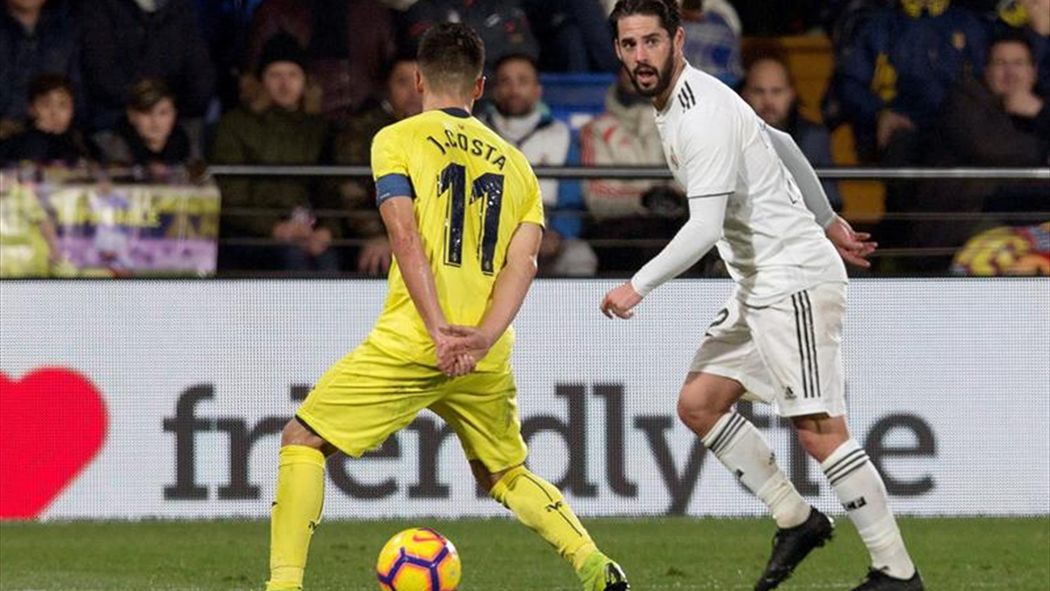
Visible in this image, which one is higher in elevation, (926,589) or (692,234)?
(692,234)

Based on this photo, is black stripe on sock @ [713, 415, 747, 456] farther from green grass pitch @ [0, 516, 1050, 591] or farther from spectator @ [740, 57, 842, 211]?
spectator @ [740, 57, 842, 211]

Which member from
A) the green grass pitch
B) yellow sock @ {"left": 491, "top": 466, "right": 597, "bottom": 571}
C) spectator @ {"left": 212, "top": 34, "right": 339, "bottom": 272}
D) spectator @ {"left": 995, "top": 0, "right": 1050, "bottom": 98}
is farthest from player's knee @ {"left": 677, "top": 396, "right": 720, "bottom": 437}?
spectator @ {"left": 995, "top": 0, "right": 1050, "bottom": 98}

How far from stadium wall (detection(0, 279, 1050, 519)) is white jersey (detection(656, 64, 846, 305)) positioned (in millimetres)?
3835

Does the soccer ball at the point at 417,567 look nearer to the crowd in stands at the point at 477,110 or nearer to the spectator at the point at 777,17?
the crowd in stands at the point at 477,110

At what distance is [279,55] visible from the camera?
41.6 feet

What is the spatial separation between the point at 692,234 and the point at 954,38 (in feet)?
Result: 23.1

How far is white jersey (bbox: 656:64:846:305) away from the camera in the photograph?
281 inches

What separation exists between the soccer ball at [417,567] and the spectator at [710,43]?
682 cm

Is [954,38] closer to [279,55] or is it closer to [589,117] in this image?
[589,117]

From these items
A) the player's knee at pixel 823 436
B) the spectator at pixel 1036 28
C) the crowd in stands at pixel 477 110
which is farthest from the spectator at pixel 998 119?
the player's knee at pixel 823 436

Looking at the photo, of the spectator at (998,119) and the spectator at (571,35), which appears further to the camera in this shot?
the spectator at (571,35)

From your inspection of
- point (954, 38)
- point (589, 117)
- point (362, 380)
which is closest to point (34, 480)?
point (589, 117)

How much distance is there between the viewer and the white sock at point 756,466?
299 inches

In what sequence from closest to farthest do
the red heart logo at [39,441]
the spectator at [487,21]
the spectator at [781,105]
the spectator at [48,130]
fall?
the red heart logo at [39,441]
the spectator at [48,130]
the spectator at [781,105]
the spectator at [487,21]
